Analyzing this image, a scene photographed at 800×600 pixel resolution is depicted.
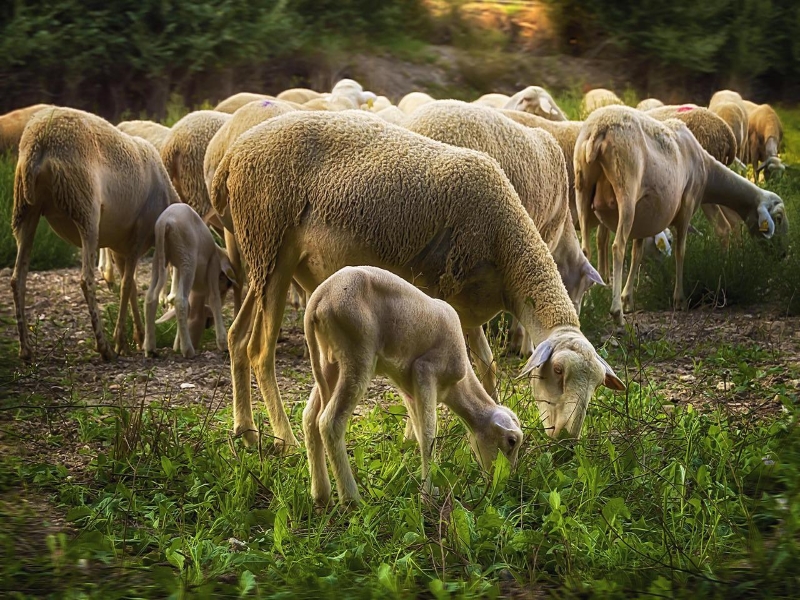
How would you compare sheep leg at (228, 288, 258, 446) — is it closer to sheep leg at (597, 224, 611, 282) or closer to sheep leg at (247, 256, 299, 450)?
sheep leg at (247, 256, 299, 450)

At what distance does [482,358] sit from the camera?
5.56 meters

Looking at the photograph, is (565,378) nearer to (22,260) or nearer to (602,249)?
(22,260)

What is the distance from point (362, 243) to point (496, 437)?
3.92 feet

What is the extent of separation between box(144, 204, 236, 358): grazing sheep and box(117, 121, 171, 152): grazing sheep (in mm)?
3088

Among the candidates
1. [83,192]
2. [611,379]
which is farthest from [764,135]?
[611,379]

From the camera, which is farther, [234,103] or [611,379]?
[234,103]

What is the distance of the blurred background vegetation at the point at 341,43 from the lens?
12.0 meters

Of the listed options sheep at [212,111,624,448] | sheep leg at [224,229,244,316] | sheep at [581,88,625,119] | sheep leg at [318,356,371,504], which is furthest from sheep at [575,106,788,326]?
sheep at [581,88,625,119]

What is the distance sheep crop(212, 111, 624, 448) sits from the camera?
Answer: 5.00 meters

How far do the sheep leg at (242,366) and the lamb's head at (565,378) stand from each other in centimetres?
160

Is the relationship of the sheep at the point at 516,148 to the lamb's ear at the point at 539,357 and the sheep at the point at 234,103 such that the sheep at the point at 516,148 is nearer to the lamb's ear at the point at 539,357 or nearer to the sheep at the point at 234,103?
the lamb's ear at the point at 539,357

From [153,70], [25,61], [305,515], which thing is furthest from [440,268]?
[153,70]

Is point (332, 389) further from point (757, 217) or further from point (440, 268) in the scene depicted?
point (757, 217)

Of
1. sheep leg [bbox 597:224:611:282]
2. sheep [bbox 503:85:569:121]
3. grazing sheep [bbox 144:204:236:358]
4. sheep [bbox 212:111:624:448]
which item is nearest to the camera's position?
sheep [bbox 212:111:624:448]
